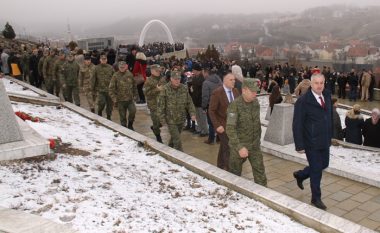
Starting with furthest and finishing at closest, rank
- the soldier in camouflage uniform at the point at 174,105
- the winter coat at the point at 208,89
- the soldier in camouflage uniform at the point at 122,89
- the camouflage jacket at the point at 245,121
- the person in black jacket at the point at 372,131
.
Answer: the person in black jacket at the point at 372,131
the soldier in camouflage uniform at the point at 122,89
the winter coat at the point at 208,89
the soldier in camouflage uniform at the point at 174,105
the camouflage jacket at the point at 245,121

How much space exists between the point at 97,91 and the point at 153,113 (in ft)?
8.14

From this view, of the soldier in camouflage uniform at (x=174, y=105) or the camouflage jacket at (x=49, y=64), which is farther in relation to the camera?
the camouflage jacket at (x=49, y=64)

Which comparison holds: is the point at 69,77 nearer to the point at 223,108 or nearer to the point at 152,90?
the point at 152,90

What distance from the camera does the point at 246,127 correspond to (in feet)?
17.9

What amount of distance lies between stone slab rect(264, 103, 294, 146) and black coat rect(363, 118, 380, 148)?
2.44 m

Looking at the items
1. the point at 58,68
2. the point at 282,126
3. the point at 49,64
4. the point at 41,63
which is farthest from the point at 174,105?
the point at 41,63

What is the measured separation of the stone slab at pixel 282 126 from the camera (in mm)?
8422

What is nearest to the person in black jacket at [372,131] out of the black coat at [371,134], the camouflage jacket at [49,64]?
the black coat at [371,134]

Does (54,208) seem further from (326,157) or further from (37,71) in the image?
(37,71)

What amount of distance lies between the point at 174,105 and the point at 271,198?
305cm

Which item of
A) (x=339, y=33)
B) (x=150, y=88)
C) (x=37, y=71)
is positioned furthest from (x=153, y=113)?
(x=339, y=33)

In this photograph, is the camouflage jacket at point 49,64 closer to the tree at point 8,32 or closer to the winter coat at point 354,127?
the winter coat at point 354,127

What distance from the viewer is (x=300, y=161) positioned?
7.52m

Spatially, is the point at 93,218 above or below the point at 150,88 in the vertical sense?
below
